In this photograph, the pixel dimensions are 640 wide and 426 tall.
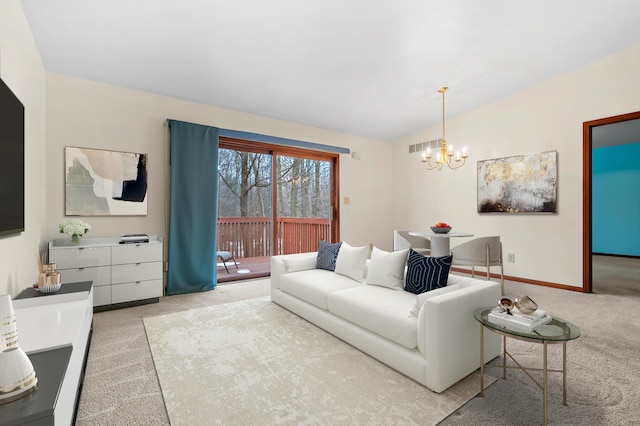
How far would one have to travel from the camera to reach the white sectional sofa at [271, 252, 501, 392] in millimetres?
1800

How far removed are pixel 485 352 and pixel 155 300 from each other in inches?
134

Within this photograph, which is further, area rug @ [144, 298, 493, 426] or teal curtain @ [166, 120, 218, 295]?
teal curtain @ [166, 120, 218, 295]

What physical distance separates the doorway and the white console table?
7.71ft

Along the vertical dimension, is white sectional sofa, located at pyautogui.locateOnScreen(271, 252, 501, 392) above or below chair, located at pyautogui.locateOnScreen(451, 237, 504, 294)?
below

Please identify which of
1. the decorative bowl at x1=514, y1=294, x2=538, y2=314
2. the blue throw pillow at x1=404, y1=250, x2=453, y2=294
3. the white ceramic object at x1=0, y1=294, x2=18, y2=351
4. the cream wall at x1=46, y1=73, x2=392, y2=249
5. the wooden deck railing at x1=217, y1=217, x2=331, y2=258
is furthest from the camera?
the wooden deck railing at x1=217, y1=217, x2=331, y2=258

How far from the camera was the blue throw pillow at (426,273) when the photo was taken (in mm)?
2379

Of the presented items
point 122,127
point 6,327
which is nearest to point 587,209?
point 6,327

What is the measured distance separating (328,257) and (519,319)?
2092mm

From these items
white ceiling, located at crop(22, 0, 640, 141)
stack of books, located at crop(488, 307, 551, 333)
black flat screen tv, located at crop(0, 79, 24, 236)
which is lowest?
stack of books, located at crop(488, 307, 551, 333)

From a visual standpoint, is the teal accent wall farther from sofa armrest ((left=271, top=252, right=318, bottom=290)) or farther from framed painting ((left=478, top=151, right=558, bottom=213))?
sofa armrest ((left=271, top=252, right=318, bottom=290))

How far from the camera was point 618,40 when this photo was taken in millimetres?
3498

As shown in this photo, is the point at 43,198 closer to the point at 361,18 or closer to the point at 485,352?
the point at 361,18

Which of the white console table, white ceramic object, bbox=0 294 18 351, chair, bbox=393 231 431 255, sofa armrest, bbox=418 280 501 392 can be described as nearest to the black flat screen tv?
the white console table

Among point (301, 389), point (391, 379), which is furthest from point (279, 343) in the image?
point (391, 379)
